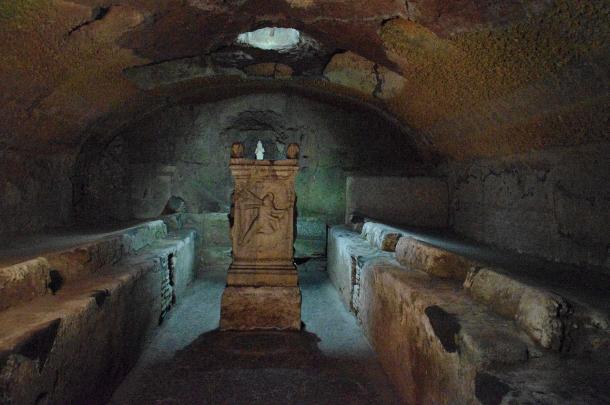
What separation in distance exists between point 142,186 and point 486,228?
5.63 metres

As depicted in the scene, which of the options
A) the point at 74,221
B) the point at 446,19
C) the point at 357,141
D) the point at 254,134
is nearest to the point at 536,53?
the point at 446,19

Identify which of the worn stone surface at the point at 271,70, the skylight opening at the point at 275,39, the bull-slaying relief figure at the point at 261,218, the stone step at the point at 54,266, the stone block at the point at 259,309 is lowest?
the stone block at the point at 259,309

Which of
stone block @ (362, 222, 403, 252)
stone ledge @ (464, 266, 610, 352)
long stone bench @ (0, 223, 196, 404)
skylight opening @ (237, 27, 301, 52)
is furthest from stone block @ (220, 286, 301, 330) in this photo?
skylight opening @ (237, 27, 301, 52)

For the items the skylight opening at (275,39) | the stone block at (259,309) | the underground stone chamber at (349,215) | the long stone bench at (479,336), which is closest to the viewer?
the long stone bench at (479,336)

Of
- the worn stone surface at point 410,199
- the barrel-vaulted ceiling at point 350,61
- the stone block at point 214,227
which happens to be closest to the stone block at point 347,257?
the worn stone surface at point 410,199

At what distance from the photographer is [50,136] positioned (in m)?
4.82

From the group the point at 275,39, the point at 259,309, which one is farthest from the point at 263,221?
the point at 275,39

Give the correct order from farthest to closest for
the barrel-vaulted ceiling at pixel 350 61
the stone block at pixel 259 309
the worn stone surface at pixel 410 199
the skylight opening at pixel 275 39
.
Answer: the worn stone surface at pixel 410 199
the skylight opening at pixel 275 39
the stone block at pixel 259 309
the barrel-vaulted ceiling at pixel 350 61

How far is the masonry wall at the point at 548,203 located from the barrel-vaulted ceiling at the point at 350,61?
0.60ft

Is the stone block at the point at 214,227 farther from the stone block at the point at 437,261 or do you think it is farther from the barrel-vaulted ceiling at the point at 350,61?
the stone block at the point at 437,261

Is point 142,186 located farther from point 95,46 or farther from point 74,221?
point 95,46

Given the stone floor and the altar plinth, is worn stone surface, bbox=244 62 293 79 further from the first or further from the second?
the stone floor

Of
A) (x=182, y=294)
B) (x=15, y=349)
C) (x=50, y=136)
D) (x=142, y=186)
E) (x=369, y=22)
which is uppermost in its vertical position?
(x=369, y=22)

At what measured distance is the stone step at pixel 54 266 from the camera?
93.2 inches
